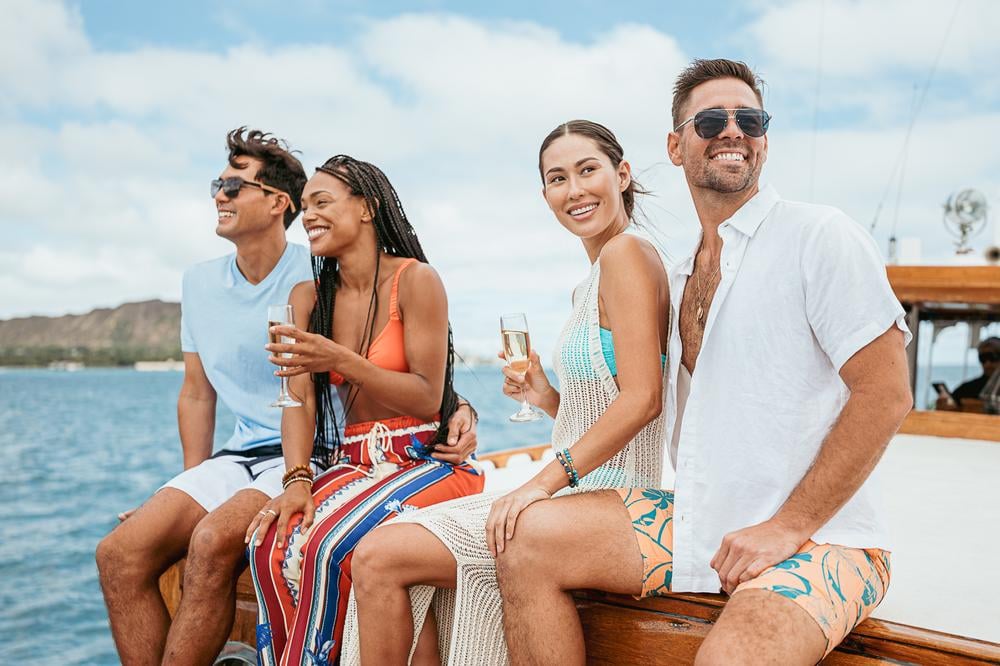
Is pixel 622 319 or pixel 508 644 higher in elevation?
pixel 622 319

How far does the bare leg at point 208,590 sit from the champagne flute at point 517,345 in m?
1.06

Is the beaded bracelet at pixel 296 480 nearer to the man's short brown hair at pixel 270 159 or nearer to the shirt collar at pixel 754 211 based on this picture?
the man's short brown hair at pixel 270 159

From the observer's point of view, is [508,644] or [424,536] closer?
[508,644]

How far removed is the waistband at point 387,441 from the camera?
133 inches

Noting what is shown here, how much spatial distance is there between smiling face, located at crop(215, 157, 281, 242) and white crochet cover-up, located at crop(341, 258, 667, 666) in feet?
5.56

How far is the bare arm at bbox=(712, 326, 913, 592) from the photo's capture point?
221 centimetres

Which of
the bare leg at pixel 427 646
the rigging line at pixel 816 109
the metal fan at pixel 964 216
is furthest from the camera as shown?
the metal fan at pixel 964 216

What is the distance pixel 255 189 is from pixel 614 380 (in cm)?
200

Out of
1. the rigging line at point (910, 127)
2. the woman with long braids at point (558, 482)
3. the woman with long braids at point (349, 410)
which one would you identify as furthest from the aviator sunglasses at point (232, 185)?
the rigging line at point (910, 127)

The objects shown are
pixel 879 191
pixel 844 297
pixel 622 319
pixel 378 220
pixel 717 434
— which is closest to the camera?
pixel 844 297

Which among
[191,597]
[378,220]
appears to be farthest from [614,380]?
[191,597]

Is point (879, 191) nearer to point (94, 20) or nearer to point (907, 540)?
point (907, 540)

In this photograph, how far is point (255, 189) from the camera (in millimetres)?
3977

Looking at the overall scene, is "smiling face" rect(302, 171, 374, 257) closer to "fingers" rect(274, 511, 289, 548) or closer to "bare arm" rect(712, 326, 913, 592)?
"fingers" rect(274, 511, 289, 548)
